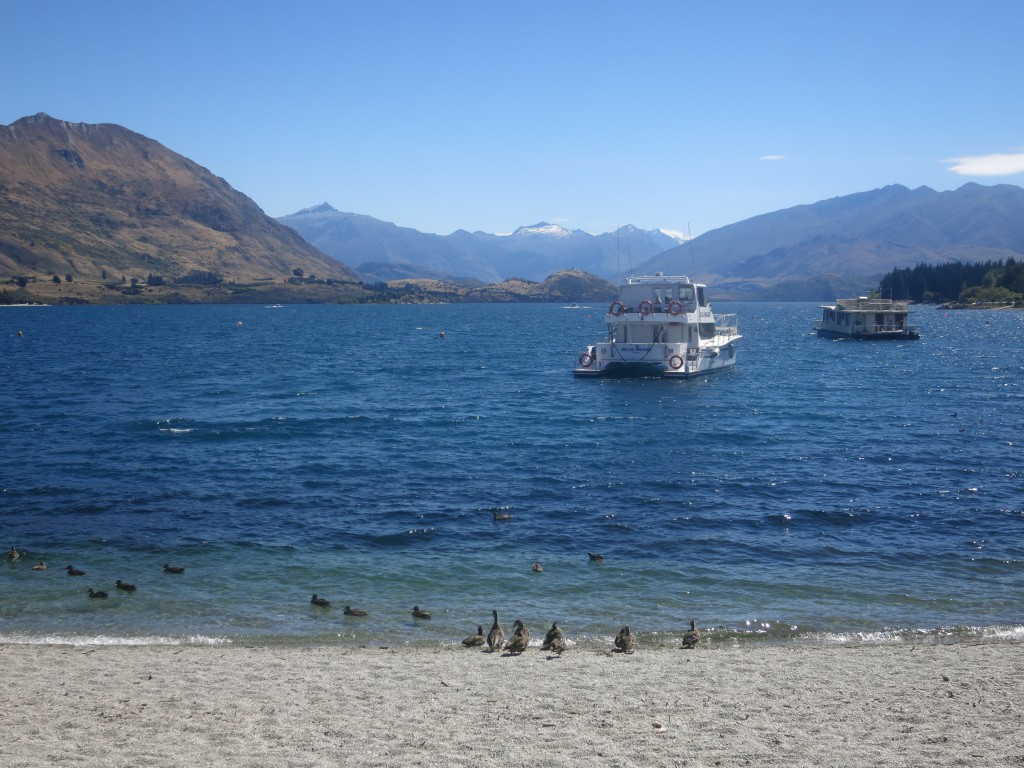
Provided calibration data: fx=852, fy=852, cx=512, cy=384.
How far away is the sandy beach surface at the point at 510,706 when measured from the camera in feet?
38.5

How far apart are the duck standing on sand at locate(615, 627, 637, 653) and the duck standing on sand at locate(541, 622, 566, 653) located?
1111 millimetres

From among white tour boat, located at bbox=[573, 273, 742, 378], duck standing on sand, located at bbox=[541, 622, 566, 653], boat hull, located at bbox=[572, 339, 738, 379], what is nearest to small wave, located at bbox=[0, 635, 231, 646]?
duck standing on sand, located at bbox=[541, 622, 566, 653]

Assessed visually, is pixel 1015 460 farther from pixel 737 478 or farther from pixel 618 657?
pixel 618 657

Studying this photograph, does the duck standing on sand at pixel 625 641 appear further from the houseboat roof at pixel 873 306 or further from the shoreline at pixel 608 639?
the houseboat roof at pixel 873 306

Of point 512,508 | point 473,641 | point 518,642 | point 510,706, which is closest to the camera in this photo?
point 510,706

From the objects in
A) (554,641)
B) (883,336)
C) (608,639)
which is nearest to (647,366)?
(608,639)

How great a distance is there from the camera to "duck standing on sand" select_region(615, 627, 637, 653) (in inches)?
671

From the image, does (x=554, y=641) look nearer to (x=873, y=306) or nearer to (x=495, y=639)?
(x=495, y=639)

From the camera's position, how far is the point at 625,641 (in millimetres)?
17109

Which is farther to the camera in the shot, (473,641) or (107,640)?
(107,640)

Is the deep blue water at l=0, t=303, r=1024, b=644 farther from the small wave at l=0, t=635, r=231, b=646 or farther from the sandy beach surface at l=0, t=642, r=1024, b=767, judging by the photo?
the sandy beach surface at l=0, t=642, r=1024, b=767

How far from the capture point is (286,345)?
10762 centimetres

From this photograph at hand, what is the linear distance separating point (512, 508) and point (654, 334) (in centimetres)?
4044

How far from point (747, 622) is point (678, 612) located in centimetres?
158
